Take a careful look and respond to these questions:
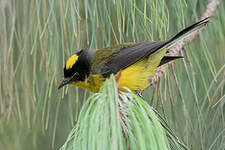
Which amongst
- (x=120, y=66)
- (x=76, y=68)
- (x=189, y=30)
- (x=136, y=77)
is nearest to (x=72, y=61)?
(x=76, y=68)

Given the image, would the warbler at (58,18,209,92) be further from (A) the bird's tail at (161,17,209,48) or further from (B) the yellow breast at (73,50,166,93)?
(A) the bird's tail at (161,17,209,48)

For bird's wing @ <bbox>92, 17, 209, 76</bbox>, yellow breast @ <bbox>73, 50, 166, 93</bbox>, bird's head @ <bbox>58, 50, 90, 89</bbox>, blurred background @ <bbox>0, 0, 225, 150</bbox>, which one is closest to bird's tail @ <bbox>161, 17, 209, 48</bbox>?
blurred background @ <bbox>0, 0, 225, 150</bbox>

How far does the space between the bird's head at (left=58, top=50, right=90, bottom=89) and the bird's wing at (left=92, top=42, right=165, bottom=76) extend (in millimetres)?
67

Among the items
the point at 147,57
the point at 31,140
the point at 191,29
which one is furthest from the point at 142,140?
the point at 31,140

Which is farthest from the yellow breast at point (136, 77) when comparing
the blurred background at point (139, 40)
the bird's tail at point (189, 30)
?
the bird's tail at point (189, 30)

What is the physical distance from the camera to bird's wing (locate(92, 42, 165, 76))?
7.60 ft

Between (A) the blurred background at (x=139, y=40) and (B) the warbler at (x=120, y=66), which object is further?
(B) the warbler at (x=120, y=66)

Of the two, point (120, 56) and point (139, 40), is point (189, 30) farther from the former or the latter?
point (120, 56)

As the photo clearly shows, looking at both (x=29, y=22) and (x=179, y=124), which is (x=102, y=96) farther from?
(x=179, y=124)

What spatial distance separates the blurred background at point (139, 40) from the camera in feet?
6.03

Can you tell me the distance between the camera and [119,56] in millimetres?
2535

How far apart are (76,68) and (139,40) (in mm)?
508

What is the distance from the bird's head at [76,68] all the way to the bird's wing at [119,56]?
0.22 ft

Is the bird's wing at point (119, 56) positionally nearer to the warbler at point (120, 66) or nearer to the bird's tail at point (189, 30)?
the warbler at point (120, 66)
